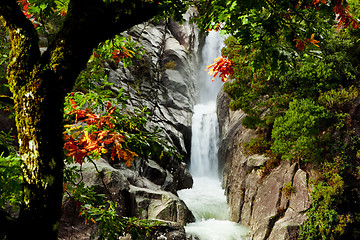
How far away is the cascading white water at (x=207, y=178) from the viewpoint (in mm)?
10906

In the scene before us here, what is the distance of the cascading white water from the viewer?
1091 centimetres

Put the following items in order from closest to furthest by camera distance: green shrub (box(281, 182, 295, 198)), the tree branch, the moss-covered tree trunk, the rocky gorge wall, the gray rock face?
the tree branch < the moss-covered tree trunk < the rocky gorge wall < the gray rock face < green shrub (box(281, 182, 295, 198))

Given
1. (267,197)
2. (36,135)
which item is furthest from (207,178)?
(36,135)

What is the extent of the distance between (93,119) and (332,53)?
37.2ft

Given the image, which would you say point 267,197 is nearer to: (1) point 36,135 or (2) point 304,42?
(2) point 304,42

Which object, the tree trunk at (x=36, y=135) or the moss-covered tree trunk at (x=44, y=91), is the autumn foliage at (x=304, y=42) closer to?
the moss-covered tree trunk at (x=44, y=91)

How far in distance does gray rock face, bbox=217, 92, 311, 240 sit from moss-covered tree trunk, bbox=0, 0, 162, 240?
8875mm

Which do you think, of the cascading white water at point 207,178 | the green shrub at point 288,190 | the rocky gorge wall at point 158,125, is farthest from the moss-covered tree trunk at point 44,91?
the green shrub at point 288,190

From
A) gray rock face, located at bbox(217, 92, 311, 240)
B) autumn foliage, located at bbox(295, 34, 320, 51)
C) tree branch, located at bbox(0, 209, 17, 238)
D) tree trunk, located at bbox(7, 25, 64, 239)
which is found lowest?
gray rock face, located at bbox(217, 92, 311, 240)

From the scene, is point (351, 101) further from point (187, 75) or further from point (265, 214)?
point (187, 75)

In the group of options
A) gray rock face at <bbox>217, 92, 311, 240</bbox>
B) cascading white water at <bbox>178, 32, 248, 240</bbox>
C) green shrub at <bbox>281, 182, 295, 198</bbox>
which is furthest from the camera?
cascading white water at <bbox>178, 32, 248, 240</bbox>

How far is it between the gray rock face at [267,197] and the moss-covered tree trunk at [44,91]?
888cm

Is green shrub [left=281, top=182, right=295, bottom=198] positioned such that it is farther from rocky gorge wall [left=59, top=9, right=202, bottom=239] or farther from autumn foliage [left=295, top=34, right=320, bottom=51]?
autumn foliage [left=295, top=34, right=320, bottom=51]

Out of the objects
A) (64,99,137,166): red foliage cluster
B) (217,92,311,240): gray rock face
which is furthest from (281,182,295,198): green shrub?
(64,99,137,166): red foliage cluster
